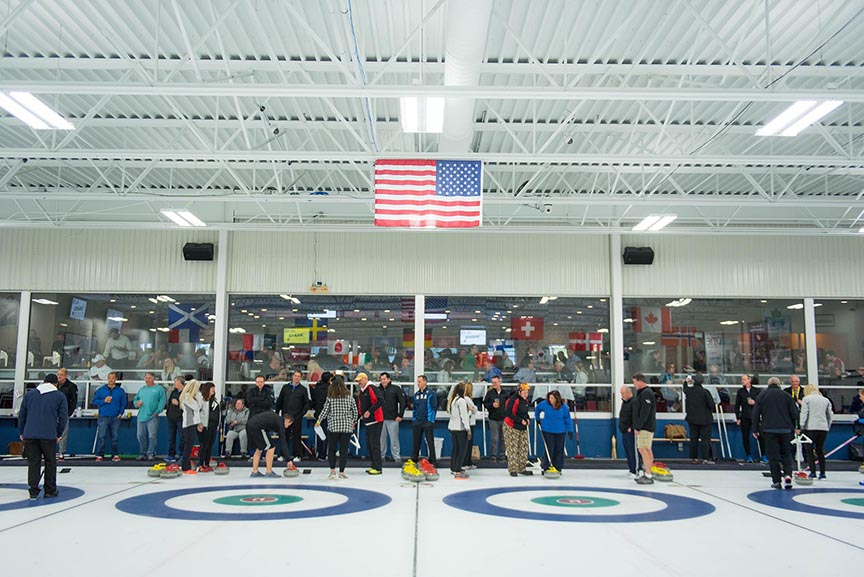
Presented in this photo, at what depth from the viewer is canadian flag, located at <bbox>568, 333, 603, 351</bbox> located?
1916 centimetres

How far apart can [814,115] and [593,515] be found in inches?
235

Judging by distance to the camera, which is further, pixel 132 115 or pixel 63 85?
pixel 132 115

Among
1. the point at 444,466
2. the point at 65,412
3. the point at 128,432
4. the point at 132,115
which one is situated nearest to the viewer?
the point at 65,412

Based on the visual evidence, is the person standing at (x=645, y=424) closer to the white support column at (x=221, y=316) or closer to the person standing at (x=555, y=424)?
the person standing at (x=555, y=424)

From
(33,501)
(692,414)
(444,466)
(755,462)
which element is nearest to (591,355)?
(692,414)

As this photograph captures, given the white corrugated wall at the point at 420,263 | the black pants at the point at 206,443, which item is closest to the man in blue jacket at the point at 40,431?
the black pants at the point at 206,443

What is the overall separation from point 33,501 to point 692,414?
13.0 m

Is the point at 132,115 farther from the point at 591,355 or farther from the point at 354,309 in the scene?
the point at 591,355

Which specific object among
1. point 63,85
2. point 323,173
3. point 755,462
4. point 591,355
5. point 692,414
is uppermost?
point 323,173

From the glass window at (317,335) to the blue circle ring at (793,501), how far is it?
370 inches

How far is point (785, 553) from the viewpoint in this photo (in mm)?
7109

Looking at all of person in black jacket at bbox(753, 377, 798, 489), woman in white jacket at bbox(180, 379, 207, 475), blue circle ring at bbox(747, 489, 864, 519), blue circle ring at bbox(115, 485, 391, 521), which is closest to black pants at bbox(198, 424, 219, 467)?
woman in white jacket at bbox(180, 379, 207, 475)

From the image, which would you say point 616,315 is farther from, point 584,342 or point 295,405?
point 295,405

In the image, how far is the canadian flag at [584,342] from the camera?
62.8 feet
